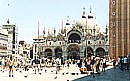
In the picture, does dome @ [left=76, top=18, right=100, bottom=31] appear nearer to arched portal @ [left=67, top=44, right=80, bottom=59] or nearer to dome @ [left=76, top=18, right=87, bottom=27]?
dome @ [left=76, top=18, right=87, bottom=27]

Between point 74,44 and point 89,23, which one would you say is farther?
point 89,23

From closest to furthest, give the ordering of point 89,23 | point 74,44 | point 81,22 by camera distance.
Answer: point 74,44 < point 81,22 < point 89,23

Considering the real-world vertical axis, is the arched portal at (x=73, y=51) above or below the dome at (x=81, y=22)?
below

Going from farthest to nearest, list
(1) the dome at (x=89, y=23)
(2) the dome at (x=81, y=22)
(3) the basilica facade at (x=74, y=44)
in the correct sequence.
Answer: (2) the dome at (x=81, y=22), (1) the dome at (x=89, y=23), (3) the basilica facade at (x=74, y=44)

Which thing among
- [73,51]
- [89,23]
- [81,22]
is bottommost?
[73,51]

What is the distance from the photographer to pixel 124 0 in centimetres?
6800

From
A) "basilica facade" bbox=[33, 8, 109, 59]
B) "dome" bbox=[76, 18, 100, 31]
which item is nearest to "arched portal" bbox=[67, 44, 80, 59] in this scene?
"basilica facade" bbox=[33, 8, 109, 59]

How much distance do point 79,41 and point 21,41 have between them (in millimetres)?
43352

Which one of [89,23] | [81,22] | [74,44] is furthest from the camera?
[89,23]

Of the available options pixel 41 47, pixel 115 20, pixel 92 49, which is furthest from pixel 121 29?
pixel 41 47

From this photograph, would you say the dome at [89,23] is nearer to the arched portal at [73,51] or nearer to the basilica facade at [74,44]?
the basilica facade at [74,44]

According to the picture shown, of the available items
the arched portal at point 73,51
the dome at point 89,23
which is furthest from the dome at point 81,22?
the arched portal at point 73,51

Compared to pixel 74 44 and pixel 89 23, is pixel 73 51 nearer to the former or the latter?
pixel 74 44

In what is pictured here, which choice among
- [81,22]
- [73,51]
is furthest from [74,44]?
[81,22]
